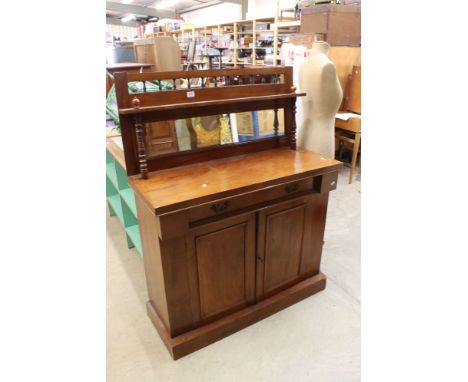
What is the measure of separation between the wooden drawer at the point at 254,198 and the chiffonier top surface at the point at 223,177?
0.14 feet

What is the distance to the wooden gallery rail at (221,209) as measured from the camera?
1406 millimetres

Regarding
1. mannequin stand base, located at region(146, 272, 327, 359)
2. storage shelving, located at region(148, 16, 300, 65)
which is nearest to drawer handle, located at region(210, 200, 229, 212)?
mannequin stand base, located at region(146, 272, 327, 359)

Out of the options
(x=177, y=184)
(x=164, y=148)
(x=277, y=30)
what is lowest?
(x=177, y=184)

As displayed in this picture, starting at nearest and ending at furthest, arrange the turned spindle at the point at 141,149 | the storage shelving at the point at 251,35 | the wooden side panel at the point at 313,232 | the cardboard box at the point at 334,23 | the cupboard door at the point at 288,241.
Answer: the turned spindle at the point at 141,149 < the cupboard door at the point at 288,241 < the wooden side panel at the point at 313,232 < the cardboard box at the point at 334,23 < the storage shelving at the point at 251,35

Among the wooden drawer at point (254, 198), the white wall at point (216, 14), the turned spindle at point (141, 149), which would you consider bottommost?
the wooden drawer at point (254, 198)

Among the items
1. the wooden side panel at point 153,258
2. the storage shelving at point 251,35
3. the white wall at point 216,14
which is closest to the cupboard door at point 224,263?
the wooden side panel at point 153,258

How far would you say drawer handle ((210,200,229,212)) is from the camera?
141 centimetres

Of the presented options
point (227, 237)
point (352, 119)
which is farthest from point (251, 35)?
point (227, 237)

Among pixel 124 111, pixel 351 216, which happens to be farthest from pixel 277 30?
pixel 124 111

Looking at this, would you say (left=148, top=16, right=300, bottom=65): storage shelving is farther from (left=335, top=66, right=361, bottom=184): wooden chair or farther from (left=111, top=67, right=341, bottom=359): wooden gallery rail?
(left=111, top=67, right=341, bottom=359): wooden gallery rail

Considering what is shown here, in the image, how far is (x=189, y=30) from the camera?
25.7 feet

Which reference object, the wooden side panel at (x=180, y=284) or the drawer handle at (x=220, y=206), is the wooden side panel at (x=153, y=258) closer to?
the wooden side panel at (x=180, y=284)
